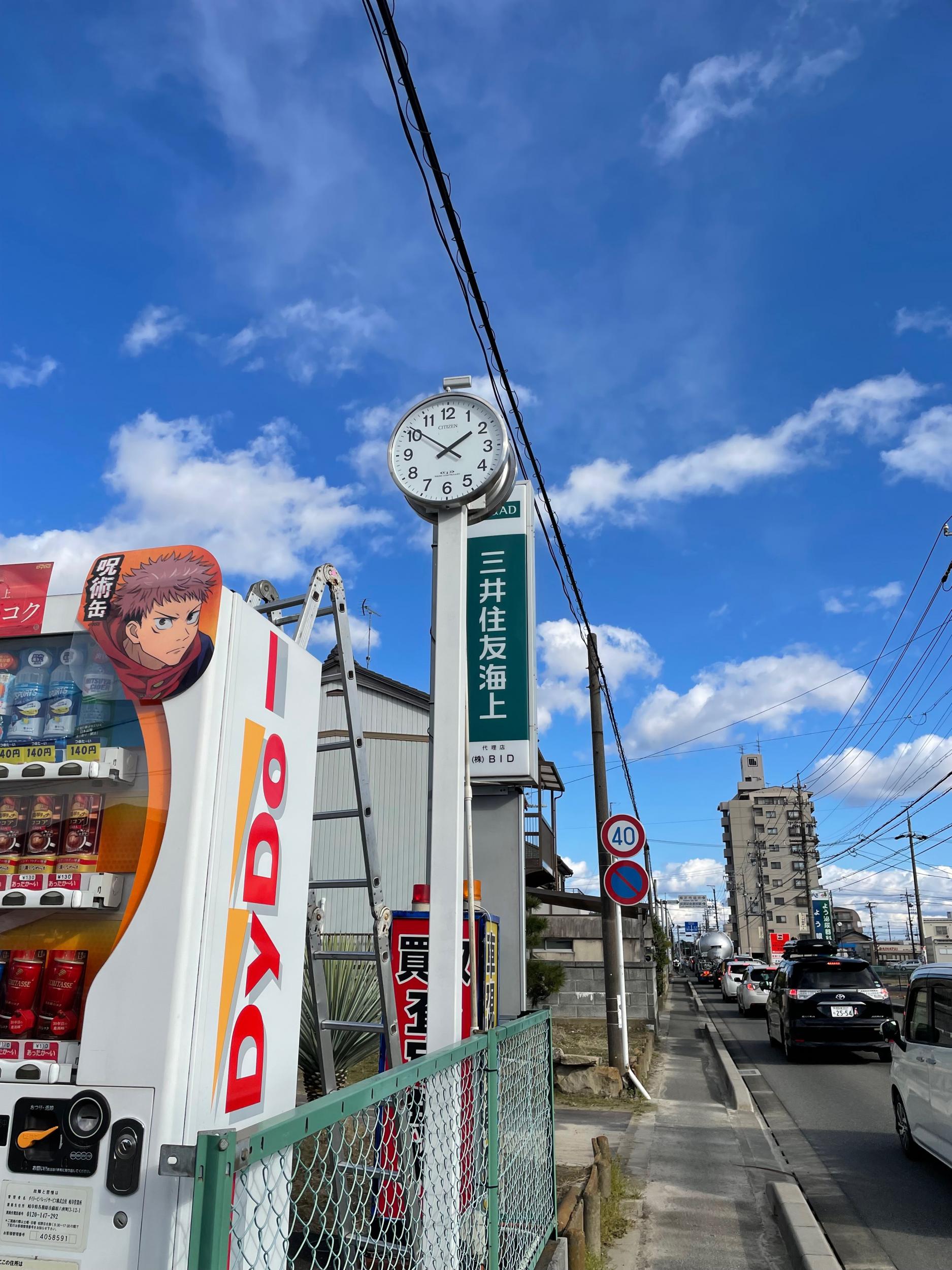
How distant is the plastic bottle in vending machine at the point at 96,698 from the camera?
270cm

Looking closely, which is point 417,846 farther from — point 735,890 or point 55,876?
point 735,890

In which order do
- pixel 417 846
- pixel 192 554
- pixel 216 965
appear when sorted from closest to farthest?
pixel 216 965 < pixel 192 554 < pixel 417 846

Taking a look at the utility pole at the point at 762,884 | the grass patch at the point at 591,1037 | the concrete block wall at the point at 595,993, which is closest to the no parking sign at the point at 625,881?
the grass patch at the point at 591,1037

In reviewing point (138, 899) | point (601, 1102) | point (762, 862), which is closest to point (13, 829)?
point (138, 899)

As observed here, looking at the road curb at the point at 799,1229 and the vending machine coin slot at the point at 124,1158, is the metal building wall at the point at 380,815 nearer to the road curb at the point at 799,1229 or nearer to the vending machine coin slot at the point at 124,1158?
the road curb at the point at 799,1229

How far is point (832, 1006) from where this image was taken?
14484 millimetres

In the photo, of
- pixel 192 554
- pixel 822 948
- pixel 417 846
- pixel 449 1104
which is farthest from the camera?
pixel 822 948

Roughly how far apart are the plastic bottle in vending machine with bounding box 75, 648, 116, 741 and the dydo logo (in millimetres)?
418

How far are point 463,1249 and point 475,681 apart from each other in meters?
5.28

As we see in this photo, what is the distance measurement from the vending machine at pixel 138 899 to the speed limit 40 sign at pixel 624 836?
8.25 metres

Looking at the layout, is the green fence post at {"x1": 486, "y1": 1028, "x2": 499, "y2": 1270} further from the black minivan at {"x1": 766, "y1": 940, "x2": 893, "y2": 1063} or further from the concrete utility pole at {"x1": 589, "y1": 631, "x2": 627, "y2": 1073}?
the black minivan at {"x1": 766, "y1": 940, "x2": 893, "y2": 1063}

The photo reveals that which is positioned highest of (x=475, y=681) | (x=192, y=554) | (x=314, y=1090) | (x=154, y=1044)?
(x=475, y=681)

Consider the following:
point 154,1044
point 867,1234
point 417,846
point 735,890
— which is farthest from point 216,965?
point 735,890

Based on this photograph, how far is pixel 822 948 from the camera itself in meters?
25.5
